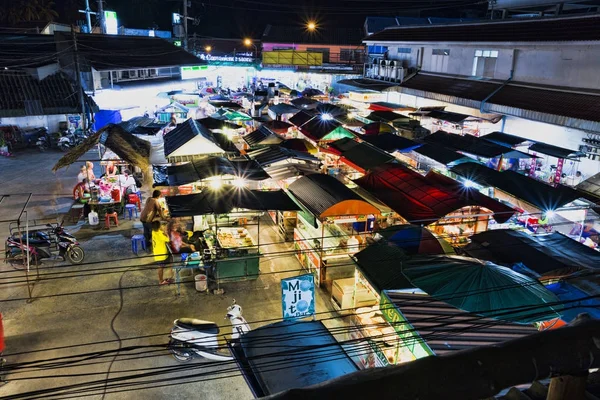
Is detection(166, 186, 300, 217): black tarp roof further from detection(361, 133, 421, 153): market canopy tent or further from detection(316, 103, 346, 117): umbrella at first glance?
detection(316, 103, 346, 117): umbrella

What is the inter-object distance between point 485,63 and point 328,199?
51.1 feet

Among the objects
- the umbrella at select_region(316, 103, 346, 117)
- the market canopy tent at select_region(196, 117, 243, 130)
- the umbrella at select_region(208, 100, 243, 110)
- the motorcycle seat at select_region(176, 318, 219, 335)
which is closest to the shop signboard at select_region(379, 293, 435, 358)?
the motorcycle seat at select_region(176, 318, 219, 335)

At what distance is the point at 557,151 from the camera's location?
16.3 meters

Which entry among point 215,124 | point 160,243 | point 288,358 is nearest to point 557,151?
point 288,358

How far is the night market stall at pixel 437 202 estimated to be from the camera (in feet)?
39.5

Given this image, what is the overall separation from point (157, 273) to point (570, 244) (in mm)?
10747

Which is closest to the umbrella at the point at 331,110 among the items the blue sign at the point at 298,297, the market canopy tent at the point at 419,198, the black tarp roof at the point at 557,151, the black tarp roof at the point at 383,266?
the black tarp roof at the point at 557,151

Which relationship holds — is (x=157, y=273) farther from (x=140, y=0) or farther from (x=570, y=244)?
(x=140, y=0)

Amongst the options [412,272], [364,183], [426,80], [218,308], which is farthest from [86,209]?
[426,80]

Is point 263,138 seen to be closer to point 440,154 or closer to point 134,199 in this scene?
point 134,199

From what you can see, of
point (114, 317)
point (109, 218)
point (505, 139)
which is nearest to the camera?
point (114, 317)

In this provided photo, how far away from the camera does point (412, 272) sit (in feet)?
26.6

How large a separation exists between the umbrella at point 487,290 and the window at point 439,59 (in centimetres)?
2146

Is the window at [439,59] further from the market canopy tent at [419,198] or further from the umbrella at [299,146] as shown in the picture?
the market canopy tent at [419,198]
